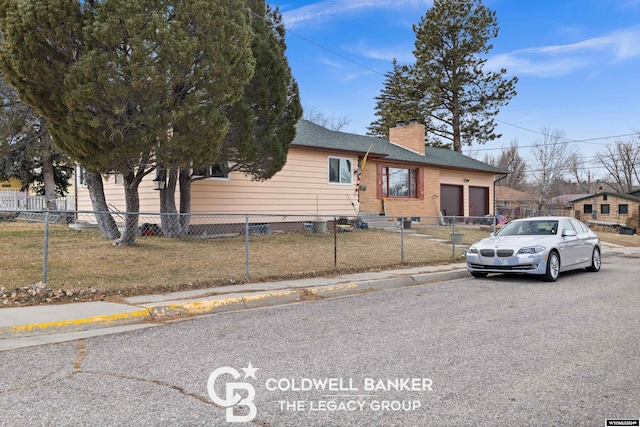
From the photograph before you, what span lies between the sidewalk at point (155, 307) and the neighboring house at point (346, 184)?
7.33 metres

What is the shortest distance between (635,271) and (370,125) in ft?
152

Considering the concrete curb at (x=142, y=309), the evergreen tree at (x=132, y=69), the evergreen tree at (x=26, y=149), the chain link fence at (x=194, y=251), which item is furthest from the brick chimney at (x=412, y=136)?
the concrete curb at (x=142, y=309)

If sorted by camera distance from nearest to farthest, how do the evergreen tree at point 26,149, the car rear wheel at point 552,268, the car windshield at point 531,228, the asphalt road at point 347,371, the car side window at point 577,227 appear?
the asphalt road at point 347,371 < the car rear wheel at point 552,268 < the car windshield at point 531,228 < the car side window at point 577,227 < the evergreen tree at point 26,149

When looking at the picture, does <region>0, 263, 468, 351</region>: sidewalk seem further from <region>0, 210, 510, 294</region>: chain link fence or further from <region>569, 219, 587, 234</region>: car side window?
<region>569, 219, 587, 234</region>: car side window

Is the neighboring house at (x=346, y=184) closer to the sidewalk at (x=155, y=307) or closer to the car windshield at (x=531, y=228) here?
the sidewalk at (x=155, y=307)

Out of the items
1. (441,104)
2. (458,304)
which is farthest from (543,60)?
(458,304)

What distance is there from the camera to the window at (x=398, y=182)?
23.7 m

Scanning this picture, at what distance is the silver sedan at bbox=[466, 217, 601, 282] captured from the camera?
34.8ft

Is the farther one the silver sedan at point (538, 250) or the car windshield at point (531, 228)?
the car windshield at point (531, 228)

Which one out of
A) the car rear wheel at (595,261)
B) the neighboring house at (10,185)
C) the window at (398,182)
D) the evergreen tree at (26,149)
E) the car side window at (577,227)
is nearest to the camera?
the car side window at (577,227)

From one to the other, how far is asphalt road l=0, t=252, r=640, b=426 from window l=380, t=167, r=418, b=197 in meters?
16.4

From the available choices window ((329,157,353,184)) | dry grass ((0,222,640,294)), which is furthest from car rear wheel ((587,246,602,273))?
window ((329,157,353,184))

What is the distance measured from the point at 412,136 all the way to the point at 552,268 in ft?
58.4

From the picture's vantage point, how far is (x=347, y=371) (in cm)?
459
